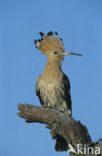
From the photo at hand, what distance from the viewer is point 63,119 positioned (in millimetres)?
4707

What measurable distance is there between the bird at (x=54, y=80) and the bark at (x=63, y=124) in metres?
1.33

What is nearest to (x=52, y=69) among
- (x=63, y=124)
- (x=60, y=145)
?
(x=60, y=145)

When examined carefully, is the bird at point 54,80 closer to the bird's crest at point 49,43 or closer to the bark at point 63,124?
the bird's crest at point 49,43

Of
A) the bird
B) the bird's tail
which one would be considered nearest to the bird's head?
the bird

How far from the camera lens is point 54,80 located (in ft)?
20.3

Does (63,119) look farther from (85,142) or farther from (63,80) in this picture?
(63,80)

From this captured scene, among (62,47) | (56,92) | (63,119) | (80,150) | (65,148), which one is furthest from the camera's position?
(62,47)

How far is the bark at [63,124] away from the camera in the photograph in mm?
4383

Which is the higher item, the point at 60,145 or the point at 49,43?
the point at 49,43

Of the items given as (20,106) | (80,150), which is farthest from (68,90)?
(80,150)

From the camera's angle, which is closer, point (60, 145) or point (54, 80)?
point (60, 145)

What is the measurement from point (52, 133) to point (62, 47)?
7.49 ft

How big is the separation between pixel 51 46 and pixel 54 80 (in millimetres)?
799

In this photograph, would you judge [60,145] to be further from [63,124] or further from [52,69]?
[52,69]
